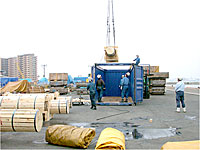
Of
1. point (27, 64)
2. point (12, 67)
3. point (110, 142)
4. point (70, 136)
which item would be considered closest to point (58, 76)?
point (70, 136)

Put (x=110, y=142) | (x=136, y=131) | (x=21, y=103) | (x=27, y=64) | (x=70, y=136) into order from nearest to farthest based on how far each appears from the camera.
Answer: (x=110, y=142) → (x=70, y=136) → (x=136, y=131) → (x=21, y=103) → (x=27, y=64)

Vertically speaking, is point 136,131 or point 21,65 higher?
point 21,65

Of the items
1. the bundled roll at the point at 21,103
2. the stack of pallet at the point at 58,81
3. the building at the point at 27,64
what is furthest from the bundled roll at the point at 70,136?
the building at the point at 27,64

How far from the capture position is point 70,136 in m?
5.58

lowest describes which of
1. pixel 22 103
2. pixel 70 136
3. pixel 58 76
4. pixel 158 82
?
pixel 70 136

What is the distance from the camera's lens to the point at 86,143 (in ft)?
18.1

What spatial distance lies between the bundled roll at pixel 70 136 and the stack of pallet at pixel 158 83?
21.0 m

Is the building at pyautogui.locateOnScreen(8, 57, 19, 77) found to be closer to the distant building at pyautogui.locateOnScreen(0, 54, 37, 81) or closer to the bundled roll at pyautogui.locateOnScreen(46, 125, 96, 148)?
the distant building at pyautogui.locateOnScreen(0, 54, 37, 81)

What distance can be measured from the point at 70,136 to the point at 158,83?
845 inches

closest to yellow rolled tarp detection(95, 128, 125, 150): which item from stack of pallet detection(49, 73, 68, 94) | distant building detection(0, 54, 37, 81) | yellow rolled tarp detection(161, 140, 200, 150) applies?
yellow rolled tarp detection(161, 140, 200, 150)

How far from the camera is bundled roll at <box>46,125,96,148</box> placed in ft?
17.8

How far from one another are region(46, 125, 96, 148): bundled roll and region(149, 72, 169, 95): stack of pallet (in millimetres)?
21032

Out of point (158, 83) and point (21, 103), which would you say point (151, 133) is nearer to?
point (21, 103)

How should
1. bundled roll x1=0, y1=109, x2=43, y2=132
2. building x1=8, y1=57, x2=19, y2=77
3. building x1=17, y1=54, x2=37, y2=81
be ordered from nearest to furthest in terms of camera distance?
bundled roll x1=0, y1=109, x2=43, y2=132
building x1=8, y1=57, x2=19, y2=77
building x1=17, y1=54, x2=37, y2=81
